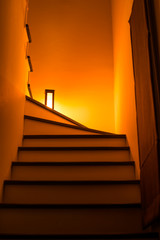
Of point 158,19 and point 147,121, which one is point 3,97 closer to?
point 147,121

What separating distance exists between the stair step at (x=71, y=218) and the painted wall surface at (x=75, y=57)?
2.98 meters

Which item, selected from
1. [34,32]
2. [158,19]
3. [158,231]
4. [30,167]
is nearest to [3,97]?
[30,167]

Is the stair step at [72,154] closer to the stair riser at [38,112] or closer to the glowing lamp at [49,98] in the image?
the stair riser at [38,112]

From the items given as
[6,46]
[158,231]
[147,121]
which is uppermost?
[6,46]

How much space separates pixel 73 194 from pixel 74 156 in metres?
0.66

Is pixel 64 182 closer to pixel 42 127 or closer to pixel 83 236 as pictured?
pixel 83 236

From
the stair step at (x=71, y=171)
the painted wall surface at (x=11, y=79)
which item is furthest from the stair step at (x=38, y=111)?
the stair step at (x=71, y=171)

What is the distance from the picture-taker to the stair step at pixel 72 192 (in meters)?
3.09

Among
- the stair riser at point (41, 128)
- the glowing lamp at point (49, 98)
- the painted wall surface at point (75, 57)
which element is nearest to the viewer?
the stair riser at point (41, 128)

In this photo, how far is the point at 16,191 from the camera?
314cm

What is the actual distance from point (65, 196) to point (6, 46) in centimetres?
157

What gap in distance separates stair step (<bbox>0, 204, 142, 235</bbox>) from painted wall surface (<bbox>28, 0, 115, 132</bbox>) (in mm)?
2976

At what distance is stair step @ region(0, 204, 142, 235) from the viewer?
2.75 metres

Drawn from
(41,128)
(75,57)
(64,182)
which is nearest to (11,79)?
(41,128)
